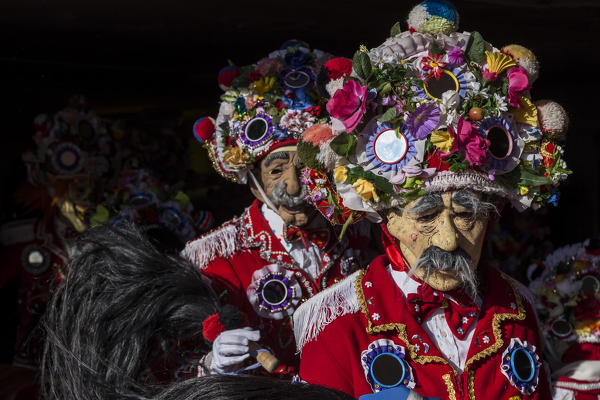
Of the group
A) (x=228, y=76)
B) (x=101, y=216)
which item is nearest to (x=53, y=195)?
(x=101, y=216)

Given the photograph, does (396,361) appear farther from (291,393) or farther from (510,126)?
(510,126)

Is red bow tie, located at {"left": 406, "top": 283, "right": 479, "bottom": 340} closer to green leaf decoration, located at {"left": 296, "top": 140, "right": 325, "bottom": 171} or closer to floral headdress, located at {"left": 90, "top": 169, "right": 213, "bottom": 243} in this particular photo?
green leaf decoration, located at {"left": 296, "top": 140, "right": 325, "bottom": 171}

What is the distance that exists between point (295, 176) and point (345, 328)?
100cm

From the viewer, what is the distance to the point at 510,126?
2420 mm

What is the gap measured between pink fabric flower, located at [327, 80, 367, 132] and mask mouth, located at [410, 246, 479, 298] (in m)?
0.47

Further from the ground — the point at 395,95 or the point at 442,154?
the point at 395,95

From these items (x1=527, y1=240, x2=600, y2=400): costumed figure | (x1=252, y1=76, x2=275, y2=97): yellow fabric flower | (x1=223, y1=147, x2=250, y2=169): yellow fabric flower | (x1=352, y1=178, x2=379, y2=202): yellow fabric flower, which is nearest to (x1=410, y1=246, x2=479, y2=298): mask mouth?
(x1=352, y1=178, x2=379, y2=202): yellow fabric flower

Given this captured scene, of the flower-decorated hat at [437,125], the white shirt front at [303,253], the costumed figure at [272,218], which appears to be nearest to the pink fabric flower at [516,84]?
the flower-decorated hat at [437,125]

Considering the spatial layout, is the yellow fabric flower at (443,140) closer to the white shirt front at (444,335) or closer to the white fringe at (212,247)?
the white shirt front at (444,335)

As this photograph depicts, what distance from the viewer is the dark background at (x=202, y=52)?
3.69m

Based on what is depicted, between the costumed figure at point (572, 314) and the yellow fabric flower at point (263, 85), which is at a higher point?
the yellow fabric flower at point (263, 85)

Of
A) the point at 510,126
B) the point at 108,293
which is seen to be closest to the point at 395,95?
the point at 510,126

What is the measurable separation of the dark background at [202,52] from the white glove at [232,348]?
5.57 ft

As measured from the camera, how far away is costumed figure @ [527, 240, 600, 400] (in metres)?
2.97
